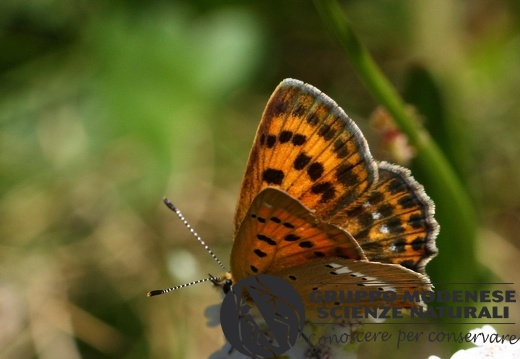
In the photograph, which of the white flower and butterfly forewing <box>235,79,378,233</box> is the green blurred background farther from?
butterfly forewing <box>235,79,378,233</box>

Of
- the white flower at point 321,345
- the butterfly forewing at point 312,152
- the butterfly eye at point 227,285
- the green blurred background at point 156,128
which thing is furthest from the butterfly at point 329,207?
the green blurred background at point 156,128

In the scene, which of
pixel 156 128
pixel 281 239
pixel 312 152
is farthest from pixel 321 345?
pixel 156 128

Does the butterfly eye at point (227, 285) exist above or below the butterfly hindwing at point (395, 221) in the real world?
above

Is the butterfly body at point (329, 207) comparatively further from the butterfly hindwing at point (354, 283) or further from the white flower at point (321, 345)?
the white flower at point (321, 345)

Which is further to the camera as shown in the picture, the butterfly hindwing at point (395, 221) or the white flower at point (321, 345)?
the white flower at point (321, 345)

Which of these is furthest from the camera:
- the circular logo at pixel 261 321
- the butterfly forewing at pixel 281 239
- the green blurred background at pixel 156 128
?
the green blurred background at pixel 156 128

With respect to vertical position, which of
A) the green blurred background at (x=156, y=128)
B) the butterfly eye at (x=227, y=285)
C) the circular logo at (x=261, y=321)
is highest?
the green blurred background at (x=156, y=128)

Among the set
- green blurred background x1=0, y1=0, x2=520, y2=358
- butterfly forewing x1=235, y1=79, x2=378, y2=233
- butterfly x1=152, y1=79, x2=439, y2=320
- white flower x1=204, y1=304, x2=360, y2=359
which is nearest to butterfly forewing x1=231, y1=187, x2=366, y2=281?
butterfly x1=152, y1=79, x2=439, y2=320
